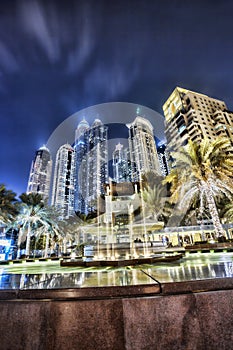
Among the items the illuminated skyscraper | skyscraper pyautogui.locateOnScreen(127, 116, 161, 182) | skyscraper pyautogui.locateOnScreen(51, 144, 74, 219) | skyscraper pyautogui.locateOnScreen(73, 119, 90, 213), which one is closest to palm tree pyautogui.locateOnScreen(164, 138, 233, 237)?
skyscraper pyautogui.locateOnScreen(127, 116, 161, 182)

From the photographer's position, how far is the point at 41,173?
361 ft

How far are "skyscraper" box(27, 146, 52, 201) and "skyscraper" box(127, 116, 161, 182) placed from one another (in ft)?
175

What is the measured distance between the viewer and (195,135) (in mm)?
75375

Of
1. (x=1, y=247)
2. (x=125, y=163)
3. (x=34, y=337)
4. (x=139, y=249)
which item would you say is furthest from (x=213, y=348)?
(x=125, y=163)

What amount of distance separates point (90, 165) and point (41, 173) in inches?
1345

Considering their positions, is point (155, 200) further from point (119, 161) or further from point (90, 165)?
point (90, 165)

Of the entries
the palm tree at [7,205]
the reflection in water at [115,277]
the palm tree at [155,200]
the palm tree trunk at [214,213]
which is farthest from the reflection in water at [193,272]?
the palm tree at [155,200]

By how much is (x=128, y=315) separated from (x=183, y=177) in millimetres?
16925

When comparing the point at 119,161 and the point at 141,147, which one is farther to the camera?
the point at 119,161

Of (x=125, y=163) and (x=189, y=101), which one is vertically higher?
(x=189, y=101)

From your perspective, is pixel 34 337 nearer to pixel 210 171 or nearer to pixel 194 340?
pixel 194 340

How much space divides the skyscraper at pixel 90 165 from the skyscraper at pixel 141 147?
52.0ft

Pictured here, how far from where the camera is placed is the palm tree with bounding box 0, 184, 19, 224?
24.8 m

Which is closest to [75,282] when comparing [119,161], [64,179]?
[119,161]
